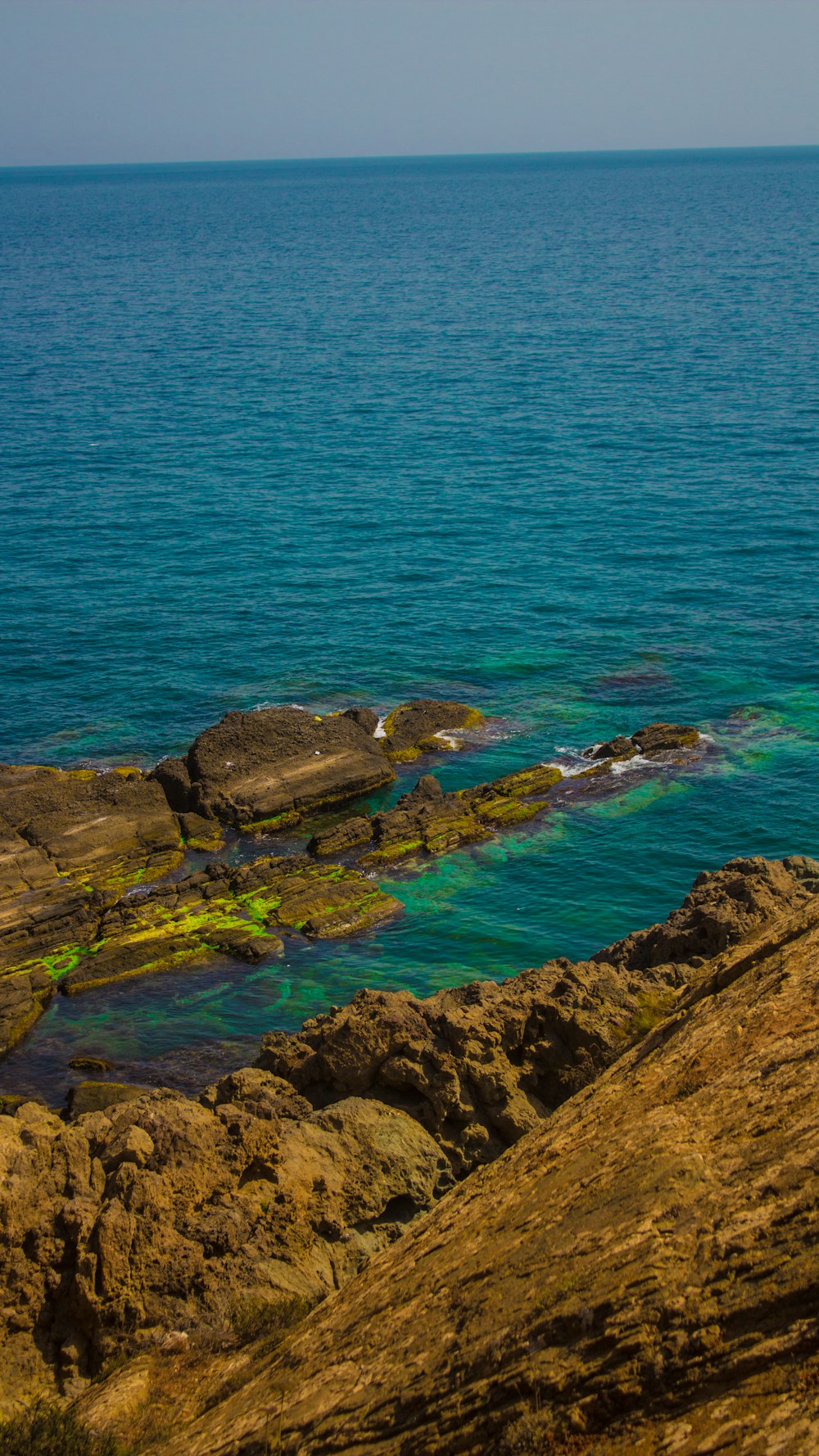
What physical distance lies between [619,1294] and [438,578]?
175ft

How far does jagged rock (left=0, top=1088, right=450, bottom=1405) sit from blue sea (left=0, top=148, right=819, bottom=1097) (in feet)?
32.4

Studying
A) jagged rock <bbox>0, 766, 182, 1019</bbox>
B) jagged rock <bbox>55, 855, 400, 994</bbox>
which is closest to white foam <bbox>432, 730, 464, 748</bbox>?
jagged rock <bbox>55, 855, 400, 994</bbox>

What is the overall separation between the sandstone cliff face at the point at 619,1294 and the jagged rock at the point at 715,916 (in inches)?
445

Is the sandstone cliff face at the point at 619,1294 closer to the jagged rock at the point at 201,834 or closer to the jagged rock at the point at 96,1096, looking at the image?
the jagged rock at the point at 96,1096

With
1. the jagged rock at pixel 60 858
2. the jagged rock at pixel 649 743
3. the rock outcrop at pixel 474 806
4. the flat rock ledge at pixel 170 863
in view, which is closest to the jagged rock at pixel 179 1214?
the jagged rock at pixel 60 858

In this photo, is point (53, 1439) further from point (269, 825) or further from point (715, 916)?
point (269, 825)

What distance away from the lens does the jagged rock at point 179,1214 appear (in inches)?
608

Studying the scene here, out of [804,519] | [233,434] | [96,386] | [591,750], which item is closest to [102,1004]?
[591,750]

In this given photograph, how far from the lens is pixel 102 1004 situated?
3103cm

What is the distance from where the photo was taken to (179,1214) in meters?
16.7

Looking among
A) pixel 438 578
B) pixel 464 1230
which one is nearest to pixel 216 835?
pixel 464 1230

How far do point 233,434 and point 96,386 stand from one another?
63.0 ft

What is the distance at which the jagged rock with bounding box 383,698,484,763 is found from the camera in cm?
4366

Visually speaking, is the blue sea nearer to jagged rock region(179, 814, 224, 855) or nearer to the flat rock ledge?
the flat rock ledge
